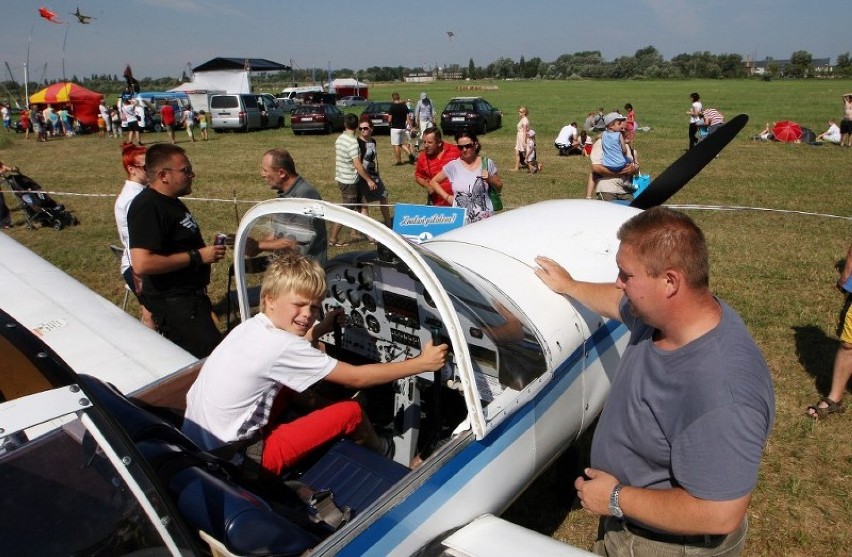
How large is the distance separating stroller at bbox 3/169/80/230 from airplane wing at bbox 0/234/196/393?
17.5 ft

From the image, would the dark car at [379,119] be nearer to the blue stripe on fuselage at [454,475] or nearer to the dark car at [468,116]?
the dark car at [468,116]

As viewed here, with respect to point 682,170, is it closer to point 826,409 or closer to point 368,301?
point 826,409

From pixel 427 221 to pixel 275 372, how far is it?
3.30m

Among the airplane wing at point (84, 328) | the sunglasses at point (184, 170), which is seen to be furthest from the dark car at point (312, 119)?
the sunglasses at point (184, 170)

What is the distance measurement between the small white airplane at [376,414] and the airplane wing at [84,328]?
0.07 ft

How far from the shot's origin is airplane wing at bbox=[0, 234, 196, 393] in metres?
3.65

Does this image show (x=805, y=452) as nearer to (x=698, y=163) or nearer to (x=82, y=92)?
(x=698, y=163)

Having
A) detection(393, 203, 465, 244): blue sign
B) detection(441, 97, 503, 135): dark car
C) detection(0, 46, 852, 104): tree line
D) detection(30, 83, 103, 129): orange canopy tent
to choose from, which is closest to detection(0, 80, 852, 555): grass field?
detection(441, 97, 503, 135): dark car

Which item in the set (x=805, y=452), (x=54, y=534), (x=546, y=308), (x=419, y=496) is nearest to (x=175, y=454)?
(x=54, y=534)

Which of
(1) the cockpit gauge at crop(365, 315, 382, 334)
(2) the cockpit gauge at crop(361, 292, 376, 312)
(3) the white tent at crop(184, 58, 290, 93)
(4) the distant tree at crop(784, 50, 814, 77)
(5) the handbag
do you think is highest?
(4) the distant tree at crop(784, 50, 814, 77)

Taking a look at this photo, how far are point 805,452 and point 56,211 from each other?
36.3 feet

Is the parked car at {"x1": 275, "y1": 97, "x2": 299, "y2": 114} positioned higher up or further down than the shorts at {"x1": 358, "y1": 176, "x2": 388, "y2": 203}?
higher up

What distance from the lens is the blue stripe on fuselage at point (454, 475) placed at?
1.99 m

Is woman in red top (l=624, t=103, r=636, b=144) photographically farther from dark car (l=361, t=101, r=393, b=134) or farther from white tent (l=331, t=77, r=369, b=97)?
white tent (l=331, t=77, r=369, b=97)
